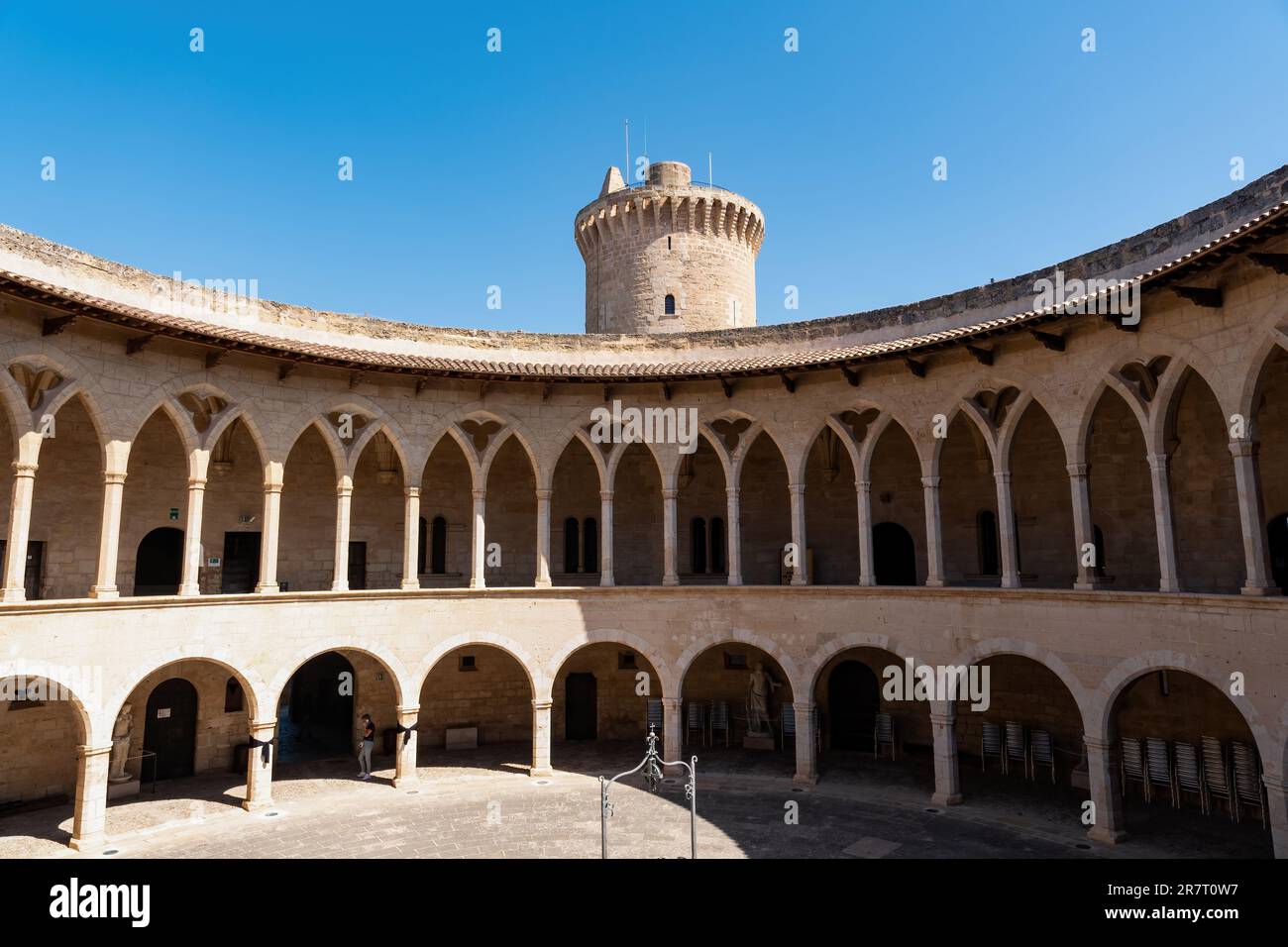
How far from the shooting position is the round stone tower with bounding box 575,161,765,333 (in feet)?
101

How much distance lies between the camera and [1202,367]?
13.4 metres

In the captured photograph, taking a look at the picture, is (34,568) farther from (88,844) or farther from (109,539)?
(88,844)

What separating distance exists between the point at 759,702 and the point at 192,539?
1454 centimetres

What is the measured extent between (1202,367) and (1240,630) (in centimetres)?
423

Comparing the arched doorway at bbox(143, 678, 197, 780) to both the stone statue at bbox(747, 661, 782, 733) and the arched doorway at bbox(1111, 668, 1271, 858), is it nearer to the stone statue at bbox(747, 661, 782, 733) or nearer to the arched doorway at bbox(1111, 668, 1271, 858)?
the stone statue at bbox(747, 661, 782, 733)

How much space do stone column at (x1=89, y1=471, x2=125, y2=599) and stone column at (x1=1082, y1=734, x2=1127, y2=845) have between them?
18.5 metres

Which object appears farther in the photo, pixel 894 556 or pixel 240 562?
pixel 894 556

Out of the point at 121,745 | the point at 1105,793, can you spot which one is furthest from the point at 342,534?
the point at 1105,793

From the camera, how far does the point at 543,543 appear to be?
20.7 m

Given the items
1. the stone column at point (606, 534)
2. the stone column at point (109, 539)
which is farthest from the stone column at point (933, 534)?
the stone column at point (109, 539)

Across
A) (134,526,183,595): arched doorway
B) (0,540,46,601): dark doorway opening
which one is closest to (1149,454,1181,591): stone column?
(134,526,183,595): arched doorway

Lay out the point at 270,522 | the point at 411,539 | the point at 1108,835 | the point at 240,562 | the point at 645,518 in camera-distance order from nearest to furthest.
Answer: the point at 1108,835 < the point at 270,522 < the point at 411,539 < the point at 240,562 < the point at 645,518
